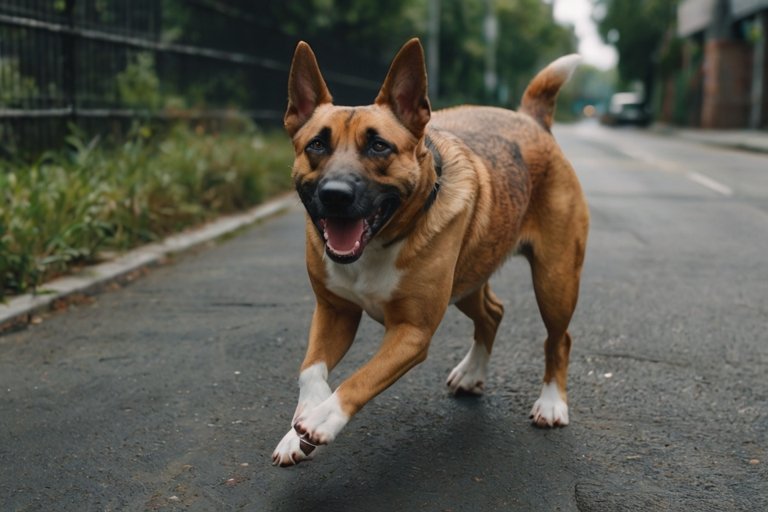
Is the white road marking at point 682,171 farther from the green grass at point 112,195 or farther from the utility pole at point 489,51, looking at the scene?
the utility pole at point 489,51

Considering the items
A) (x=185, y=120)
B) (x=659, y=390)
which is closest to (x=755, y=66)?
(x=185, y=120)

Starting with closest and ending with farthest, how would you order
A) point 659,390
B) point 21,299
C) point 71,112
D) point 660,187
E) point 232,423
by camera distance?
point 232,423 < point 659,390 < point 21,299 < point 71,112 < point 660,187

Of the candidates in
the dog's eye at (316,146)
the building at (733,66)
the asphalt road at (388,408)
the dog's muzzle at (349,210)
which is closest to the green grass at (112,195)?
the asphalt road at (388,408)

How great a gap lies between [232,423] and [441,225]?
1.23 metres

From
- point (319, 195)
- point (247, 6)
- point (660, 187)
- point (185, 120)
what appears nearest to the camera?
point (319, 195)

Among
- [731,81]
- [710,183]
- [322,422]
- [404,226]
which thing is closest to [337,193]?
[404,226]

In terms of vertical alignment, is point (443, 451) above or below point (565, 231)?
below

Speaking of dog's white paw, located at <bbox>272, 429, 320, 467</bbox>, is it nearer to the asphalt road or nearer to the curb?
the asphalt road

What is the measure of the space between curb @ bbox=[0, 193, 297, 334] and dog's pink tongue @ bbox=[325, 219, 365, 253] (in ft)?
9.66

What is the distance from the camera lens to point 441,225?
366 cm

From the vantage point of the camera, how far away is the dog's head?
336 centimetres

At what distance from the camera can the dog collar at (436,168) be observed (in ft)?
12.0

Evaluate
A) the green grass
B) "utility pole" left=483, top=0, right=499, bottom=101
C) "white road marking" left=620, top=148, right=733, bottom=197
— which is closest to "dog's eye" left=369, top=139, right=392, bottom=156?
the green grass

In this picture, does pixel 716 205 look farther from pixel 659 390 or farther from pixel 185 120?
pixel 659 390
